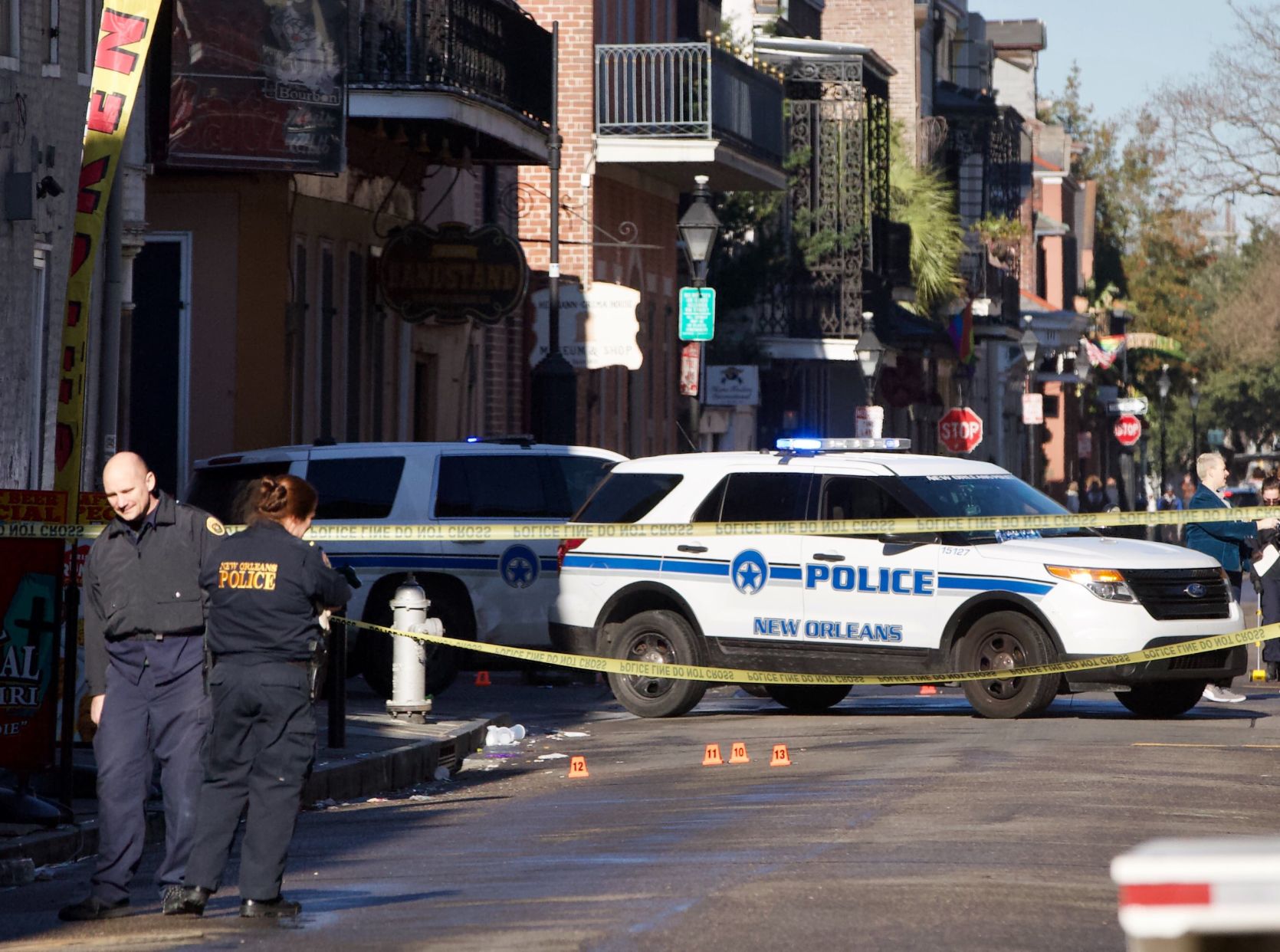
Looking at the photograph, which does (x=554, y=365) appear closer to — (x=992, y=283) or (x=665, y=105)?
(x=665, y=105)

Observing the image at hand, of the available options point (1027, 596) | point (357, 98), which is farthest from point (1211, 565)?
point (357, 98)

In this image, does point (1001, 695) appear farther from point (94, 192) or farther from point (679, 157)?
point (679, 157)

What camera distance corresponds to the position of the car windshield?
1714 cm

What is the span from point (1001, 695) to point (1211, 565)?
1.64 meters

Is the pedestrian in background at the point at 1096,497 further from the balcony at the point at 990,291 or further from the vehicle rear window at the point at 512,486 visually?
the vehicle rear window at the point at 512,486

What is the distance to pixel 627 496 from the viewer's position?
18.2 meters

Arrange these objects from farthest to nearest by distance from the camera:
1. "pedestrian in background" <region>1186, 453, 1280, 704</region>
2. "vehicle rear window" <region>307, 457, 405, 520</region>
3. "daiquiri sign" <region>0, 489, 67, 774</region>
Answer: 1. "vehicle rear window" <region>307, 457, 405, 520</region>
2. "pedestrian in background" <region>1186, 453, 1280, 704</region>
3. "daiquiri sign" <region>0, 489, 67, 774</region>

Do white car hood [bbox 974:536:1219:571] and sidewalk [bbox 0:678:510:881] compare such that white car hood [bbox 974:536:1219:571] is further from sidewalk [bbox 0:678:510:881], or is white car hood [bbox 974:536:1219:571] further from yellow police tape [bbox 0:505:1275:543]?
sidewalk [bbox 0:678:510:881]

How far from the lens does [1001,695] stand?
16719mm

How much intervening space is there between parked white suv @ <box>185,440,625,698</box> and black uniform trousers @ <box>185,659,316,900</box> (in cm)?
1100

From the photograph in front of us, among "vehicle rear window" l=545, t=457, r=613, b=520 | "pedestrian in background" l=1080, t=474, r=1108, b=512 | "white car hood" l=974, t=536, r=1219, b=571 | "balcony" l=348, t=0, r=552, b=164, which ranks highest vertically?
"balcony" l=348, t=0, r=552, b=164

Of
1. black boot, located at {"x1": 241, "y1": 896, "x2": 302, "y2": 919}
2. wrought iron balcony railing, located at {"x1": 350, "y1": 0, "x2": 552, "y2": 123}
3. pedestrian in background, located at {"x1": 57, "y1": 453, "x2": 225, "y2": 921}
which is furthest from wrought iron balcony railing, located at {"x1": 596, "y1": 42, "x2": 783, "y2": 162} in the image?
black boot, located at {"x1": 241, "y1": 896, "x2": 302, "y2": 919}

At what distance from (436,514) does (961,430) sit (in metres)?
30.0

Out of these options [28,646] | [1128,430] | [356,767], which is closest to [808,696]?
[356,767]
